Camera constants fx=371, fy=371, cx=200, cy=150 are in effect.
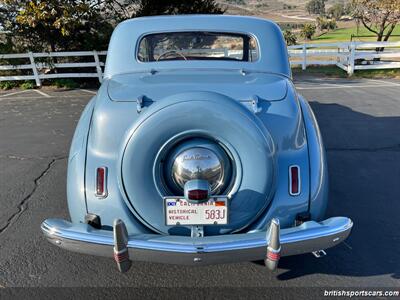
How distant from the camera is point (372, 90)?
32.1 feet

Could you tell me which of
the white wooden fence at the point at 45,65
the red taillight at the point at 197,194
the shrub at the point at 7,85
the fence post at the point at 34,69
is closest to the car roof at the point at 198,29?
the red taillight at the point at 197,194

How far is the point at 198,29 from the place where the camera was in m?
3.54

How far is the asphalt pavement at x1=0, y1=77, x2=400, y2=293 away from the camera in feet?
8.93

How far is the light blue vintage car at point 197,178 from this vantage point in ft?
7.25

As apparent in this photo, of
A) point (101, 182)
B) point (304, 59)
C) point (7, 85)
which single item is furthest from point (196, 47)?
point (304, 59)

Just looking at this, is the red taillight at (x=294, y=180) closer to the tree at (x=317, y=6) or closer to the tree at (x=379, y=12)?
the tree at (x=379, y=12)

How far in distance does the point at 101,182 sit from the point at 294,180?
129cm

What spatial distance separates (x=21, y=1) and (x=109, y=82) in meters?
9.34

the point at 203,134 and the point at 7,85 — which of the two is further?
the point at 7,85

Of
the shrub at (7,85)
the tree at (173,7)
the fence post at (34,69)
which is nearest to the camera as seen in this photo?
the fence post at (34,69)

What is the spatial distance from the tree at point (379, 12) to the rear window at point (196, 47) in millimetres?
13697

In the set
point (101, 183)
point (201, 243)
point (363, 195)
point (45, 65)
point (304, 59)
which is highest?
point (101, 183)

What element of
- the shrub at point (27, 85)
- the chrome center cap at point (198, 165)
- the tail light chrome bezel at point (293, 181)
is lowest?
the shrub at point (27, 85)

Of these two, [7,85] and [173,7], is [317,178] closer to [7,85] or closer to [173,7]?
[7,85]
